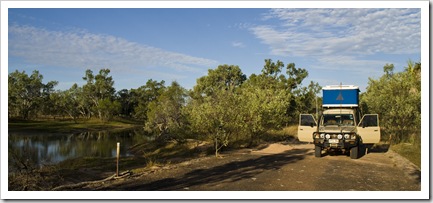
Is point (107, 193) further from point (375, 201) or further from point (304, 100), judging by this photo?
point (304, 100)

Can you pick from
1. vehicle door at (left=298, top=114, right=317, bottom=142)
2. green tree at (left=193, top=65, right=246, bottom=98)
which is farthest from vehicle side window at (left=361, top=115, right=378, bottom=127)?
green tree at (left=193, top=65, right=246, bottom=98)

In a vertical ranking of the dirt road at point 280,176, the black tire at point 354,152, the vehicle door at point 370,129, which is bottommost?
the dirt road at point 280,176

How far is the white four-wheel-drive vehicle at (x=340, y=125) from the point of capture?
13.7 meters

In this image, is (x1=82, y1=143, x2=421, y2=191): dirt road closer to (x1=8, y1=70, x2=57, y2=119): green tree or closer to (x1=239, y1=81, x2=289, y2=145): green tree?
(x1=239, y1=81, x2=289, y2=145): green tree

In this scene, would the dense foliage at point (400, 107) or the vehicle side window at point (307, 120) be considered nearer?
the vehicle side window at point (307, 120)

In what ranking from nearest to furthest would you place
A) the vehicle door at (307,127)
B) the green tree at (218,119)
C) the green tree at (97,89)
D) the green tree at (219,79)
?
the vehicle door at (307,127) → the green tree at (218,119) → the green tree at (219,79) → the green tree at (97,89)

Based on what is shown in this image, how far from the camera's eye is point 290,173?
11227mm

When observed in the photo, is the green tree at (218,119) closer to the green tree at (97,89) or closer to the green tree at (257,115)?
the green tree at (257,115)

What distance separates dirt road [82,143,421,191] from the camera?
9.36m

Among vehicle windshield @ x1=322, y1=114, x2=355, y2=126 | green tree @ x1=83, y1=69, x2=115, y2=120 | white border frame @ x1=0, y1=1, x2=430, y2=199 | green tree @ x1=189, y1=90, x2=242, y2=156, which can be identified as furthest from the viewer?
green tree @ x1=83, y1=69, x2=115, y2=120

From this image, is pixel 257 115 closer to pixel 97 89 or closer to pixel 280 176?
pixel 280 176

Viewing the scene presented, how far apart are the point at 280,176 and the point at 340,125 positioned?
17.2ft

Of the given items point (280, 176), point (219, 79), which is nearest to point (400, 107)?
point (280, 176)
